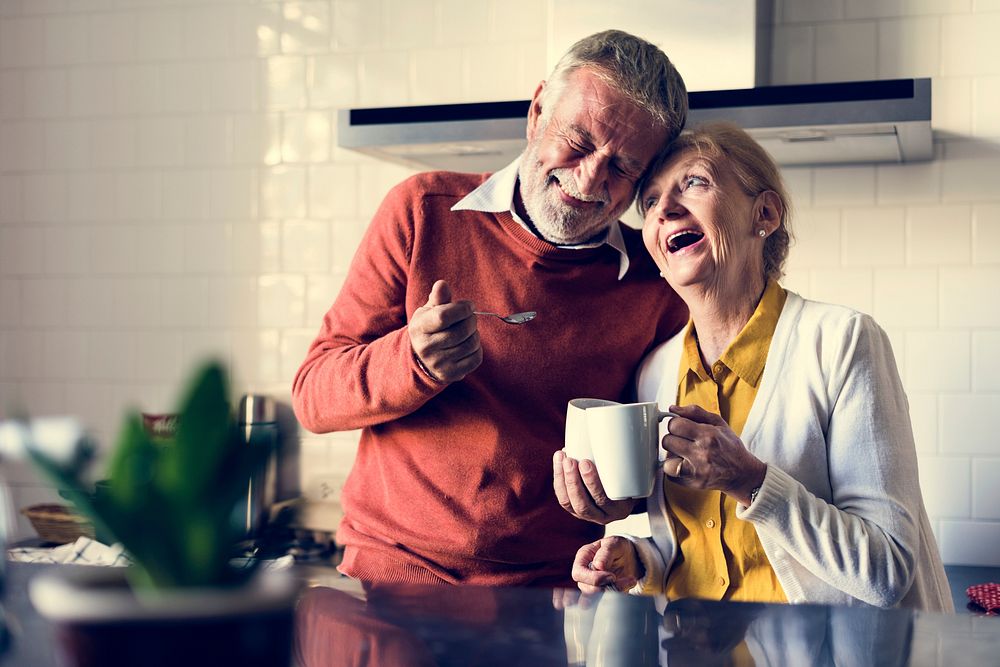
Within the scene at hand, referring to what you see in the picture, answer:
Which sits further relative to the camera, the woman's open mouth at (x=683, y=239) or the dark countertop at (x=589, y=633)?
the woman's open mouth at (x=683, y=239)

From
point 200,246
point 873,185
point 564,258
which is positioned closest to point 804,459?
point 564,258

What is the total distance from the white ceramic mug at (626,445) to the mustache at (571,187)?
0.44 meters

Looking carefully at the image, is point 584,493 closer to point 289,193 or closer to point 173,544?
point 173,544

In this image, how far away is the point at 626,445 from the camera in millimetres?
1222

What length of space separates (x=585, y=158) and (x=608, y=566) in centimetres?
62

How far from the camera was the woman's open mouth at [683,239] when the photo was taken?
4.75ft

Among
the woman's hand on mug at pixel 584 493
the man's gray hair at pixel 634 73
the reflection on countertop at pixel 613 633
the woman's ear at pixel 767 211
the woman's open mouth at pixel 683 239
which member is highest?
the man's gray hair at pixel 634 73

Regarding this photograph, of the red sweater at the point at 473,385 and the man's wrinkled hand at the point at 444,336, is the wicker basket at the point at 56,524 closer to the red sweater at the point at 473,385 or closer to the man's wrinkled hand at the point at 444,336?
the red sweater at the point at 473,385

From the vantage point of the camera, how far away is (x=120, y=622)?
1.66 ft

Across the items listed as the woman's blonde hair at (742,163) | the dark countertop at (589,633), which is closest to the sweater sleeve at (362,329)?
the woman's blonde hair at (742,163)

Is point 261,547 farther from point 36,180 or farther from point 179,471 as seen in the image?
point 36,180

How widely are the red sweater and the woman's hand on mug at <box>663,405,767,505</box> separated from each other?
1.28ft

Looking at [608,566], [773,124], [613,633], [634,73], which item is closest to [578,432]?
[608,566]

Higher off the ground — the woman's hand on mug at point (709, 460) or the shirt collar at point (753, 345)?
the shirt collar at point (753, 345)
